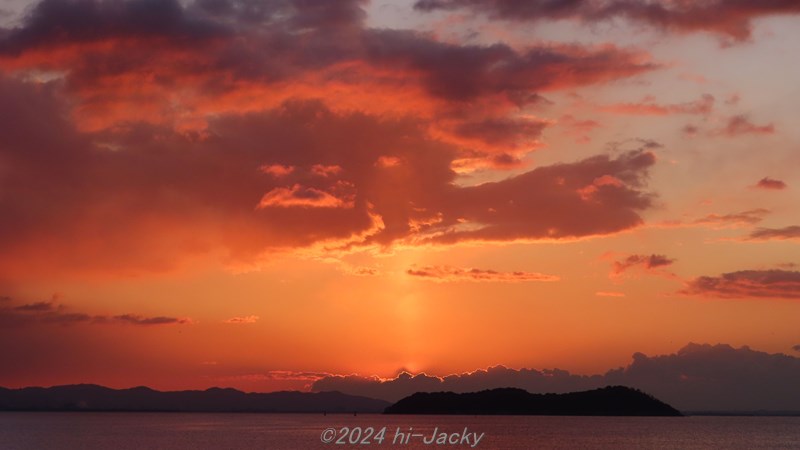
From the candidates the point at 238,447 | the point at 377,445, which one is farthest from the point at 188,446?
the point at 377,445

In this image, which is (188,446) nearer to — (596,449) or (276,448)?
(276,448)

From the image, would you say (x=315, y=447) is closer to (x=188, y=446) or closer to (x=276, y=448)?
(x=276, y=448)

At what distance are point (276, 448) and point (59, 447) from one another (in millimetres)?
53636

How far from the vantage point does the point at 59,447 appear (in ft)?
651

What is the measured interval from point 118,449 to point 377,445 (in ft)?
195

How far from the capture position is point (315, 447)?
189 metres

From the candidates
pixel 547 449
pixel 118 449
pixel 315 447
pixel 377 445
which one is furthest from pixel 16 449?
pixel 547 449

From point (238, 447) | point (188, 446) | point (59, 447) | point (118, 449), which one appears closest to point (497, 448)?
point (238, 447)

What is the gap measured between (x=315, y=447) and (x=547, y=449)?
53883 mm

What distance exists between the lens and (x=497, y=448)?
193 m

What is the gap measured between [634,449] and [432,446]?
47.7m

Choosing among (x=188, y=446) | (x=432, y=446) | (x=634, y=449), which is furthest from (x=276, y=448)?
(x=634, y=449)

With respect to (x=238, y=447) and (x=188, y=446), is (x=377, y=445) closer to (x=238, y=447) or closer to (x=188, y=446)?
(x=238, y=447)

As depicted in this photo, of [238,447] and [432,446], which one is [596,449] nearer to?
[432,446]
